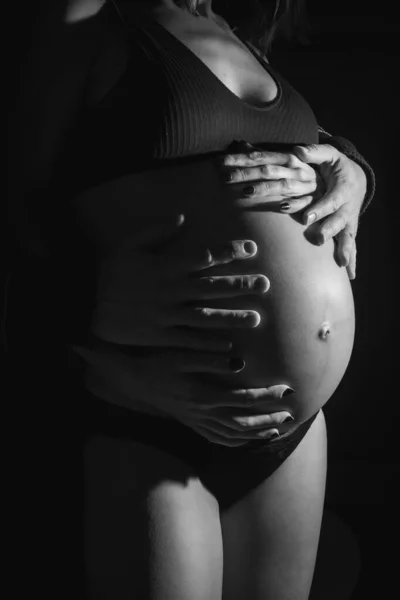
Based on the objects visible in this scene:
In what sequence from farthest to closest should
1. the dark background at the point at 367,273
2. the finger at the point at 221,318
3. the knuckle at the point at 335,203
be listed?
1. the dark background at the point at 367,273
2. the knuckle at the point at 335,203
3. the finger at the point at 221,318

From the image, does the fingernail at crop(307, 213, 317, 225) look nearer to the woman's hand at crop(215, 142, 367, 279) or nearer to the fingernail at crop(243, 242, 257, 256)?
the woman's hand at crop(215, 142, 367, 279)

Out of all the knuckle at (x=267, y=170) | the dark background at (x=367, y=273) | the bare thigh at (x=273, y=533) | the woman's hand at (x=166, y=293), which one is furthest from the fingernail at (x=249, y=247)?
the dark background at (x=367, y=273)

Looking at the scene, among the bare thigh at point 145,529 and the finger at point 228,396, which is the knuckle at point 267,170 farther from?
the bare thigh at point 145,529

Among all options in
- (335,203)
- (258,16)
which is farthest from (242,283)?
(258,16)

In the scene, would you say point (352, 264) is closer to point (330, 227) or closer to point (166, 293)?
point (330, 227)

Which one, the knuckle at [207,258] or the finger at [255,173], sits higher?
the finger at [255,173]

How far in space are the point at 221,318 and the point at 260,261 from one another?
102 millimetres

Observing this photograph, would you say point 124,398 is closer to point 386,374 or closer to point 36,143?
point 36,143

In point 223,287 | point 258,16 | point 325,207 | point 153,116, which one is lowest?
point 223,287

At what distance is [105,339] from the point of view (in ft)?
2.81

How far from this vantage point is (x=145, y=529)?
81cm

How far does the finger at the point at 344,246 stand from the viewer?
931 mm

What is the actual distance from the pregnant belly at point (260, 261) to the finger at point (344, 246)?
6 centimetres

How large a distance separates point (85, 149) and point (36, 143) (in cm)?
7
